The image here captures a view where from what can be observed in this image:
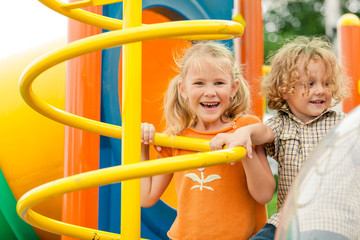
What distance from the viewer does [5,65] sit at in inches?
107

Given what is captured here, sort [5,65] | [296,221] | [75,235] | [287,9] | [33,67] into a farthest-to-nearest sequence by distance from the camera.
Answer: [287,9] < [5,65] < [75,235] < [33,67] < [296,221]

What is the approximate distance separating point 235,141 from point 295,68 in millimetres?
501

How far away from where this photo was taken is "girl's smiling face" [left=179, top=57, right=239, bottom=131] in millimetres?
1820

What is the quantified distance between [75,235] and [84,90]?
811 mm

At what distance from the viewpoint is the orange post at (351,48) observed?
436 cm

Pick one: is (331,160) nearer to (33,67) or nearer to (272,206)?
(33,67)

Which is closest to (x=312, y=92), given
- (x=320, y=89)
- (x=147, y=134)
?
(x=320, y=89)

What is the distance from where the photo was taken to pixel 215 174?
5.92 feet

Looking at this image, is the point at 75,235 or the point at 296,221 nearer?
the point at 296,221

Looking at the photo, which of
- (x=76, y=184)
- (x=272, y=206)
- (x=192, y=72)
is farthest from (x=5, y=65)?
(x=272, y=206)

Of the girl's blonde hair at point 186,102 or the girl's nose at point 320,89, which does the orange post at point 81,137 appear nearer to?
the girl's blonde hair at point 186,102

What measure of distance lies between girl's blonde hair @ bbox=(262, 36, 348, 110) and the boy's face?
0.01 meters

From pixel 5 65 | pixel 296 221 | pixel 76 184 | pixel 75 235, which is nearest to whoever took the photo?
pixel 296 221

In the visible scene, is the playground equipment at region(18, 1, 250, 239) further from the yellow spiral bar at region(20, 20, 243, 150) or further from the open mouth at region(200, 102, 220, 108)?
the open mouth at region(200, 102, 220, 108)
